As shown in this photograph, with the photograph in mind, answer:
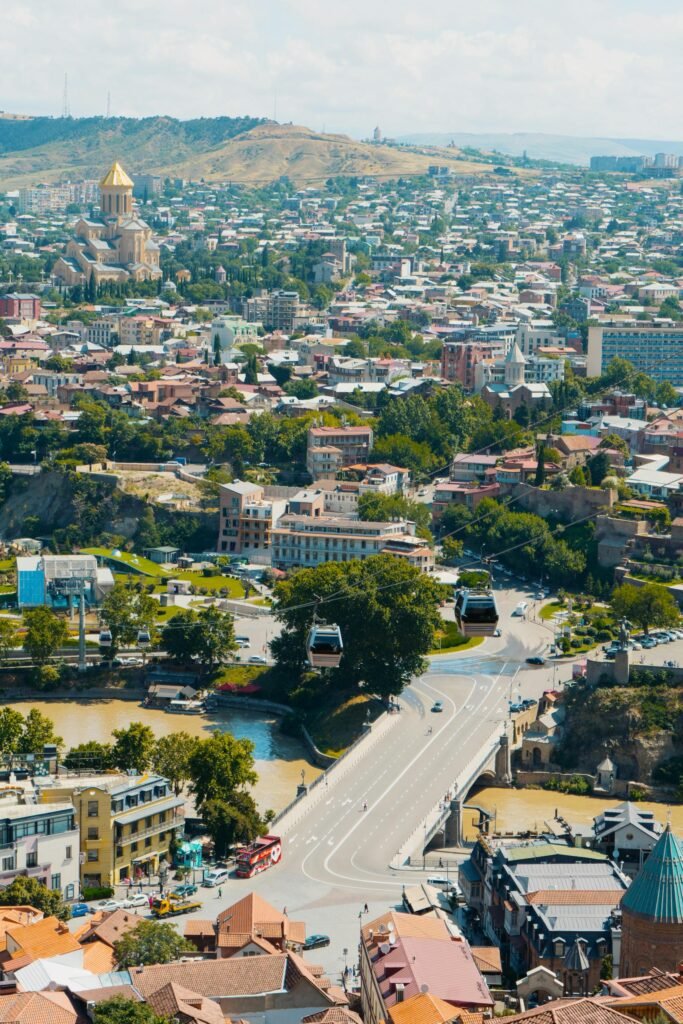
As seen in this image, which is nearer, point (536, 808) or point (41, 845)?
point (41, 845)

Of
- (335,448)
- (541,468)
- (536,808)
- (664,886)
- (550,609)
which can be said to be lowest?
(536,808)

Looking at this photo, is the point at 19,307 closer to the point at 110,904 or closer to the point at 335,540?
the point at 335,540

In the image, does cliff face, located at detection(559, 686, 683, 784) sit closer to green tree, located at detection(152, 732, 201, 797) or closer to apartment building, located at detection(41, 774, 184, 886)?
green tree, located at detection(152, 732, 201, 797)

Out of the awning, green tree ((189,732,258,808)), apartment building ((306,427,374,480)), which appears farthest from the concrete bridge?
apartment building ((306,427,374,480))

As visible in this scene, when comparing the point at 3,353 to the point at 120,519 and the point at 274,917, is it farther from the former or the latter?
the point at 274,917

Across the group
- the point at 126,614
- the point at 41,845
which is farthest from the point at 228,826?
the point at 126,614

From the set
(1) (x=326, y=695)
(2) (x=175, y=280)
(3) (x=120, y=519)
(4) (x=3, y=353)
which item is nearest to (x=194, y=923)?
(1) (x=326, y=695)

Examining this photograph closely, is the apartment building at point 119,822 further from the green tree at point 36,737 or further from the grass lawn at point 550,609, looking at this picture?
the grass lawn at point 550,609
